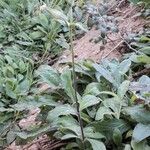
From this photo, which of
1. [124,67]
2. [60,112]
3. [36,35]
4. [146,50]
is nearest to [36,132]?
[60,112]

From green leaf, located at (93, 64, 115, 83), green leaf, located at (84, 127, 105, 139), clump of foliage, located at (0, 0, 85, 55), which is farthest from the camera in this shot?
clump of foliage, located at (0, 0, 85, 55)

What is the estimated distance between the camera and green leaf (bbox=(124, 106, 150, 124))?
60.4 inches

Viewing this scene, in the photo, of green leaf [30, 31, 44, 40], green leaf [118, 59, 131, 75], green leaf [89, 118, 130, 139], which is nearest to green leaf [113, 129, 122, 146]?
green leaf [89, 118, 130, 139]

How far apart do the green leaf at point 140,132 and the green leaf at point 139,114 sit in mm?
30

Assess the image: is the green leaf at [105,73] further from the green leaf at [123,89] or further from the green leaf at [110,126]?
the green leaf at [110,126]

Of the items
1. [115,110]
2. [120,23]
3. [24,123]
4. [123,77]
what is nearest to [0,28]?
[120,23]

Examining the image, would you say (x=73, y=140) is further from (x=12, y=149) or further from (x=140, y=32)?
(x=140, y=32)

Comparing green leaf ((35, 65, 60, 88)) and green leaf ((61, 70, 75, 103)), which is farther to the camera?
green leaf ((35, 65, 60, 88))

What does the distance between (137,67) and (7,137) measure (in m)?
0.79

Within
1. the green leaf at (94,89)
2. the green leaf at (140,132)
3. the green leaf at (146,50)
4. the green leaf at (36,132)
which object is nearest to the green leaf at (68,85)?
the green leaf at (94,89)

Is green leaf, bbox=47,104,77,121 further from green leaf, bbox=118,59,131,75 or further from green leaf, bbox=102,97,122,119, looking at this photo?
green leaf, bbox=118,59,131,75

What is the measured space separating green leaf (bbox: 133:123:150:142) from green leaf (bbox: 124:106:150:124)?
0.03 m

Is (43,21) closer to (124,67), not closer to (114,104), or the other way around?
(124,67)

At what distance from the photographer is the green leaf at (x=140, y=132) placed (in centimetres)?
148
